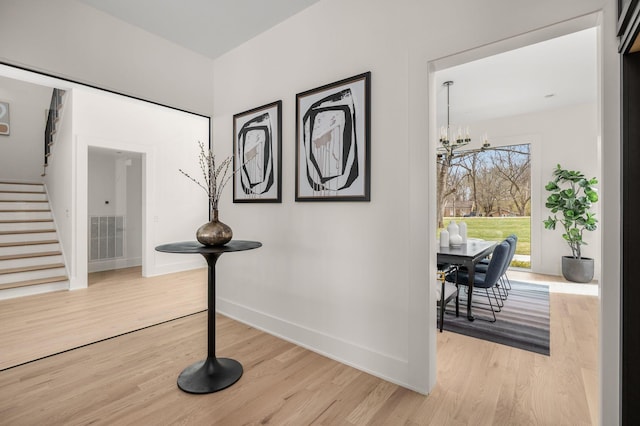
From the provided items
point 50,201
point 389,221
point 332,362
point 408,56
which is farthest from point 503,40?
A: point 50,201

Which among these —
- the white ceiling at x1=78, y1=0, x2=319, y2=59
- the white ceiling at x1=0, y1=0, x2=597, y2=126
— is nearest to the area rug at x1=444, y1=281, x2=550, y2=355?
the white ceiling at x1=0, y1=0, x2=597, y2=126

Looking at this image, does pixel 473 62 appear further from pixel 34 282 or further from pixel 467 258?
pixel 34 282

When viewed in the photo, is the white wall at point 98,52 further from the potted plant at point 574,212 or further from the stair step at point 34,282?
the potted plant at point 574,212

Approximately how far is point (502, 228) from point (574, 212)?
123cm

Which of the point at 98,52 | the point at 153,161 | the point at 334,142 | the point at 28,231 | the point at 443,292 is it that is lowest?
the point at 443,292

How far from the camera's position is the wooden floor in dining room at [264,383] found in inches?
67.0

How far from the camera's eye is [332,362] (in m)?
2.30

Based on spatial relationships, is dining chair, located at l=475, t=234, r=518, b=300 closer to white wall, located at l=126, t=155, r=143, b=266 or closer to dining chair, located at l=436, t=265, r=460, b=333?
dining chair, located at l=436, t=265, r=460, b=333

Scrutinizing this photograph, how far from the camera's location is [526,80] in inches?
159

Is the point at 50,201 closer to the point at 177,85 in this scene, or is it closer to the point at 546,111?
the point at 177,85

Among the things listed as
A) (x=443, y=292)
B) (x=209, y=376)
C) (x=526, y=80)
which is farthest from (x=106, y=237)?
(x=526, y=80)

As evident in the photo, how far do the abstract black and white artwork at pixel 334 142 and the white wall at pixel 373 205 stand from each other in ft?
0.25

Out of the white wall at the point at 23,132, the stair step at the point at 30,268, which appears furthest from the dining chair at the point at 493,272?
the white wall at the point at 23,132

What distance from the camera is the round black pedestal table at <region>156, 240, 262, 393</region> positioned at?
1929mm
